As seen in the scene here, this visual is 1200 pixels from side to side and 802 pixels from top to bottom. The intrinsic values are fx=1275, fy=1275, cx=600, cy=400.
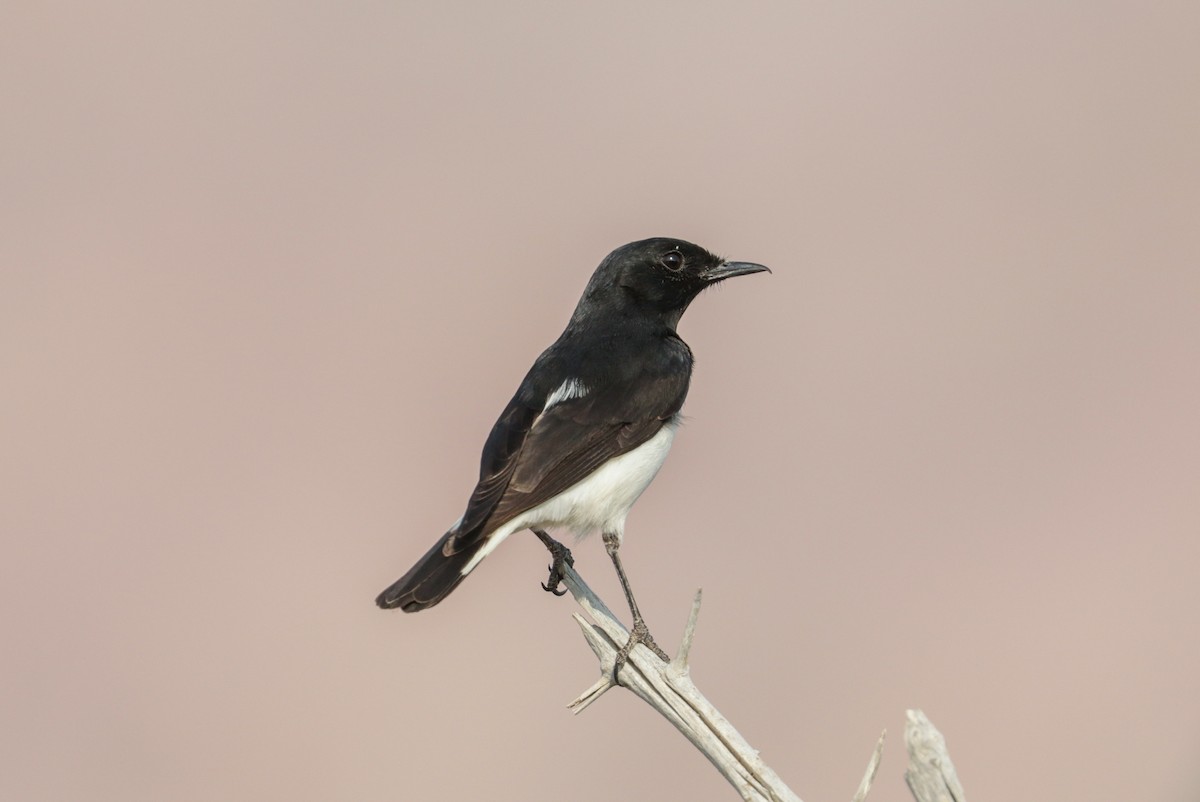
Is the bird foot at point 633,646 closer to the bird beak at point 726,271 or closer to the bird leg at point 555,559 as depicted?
the bird leg at point 555,559

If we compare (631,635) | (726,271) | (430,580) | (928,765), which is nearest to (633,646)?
(631,635)

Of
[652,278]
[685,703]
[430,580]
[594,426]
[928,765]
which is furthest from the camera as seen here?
[652,278]

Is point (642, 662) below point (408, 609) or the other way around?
below

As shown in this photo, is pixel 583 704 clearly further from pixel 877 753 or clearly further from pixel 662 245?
pixel 662 245

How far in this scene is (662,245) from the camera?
666 cm

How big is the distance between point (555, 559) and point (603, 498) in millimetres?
383

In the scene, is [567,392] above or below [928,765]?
above

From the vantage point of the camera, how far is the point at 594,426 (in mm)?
5676

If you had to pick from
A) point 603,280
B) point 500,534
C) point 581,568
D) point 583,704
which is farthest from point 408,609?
point 581,568

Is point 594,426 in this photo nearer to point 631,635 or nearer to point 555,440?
point 555,440

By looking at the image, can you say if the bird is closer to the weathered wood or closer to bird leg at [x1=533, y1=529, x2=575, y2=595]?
bird leg at [x1=533, y1=529, x2=575, y2=595]

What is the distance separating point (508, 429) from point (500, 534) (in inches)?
23.6

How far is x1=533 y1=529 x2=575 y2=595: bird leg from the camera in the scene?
19.0 feet

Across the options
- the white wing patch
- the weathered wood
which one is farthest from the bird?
the weathered wood
